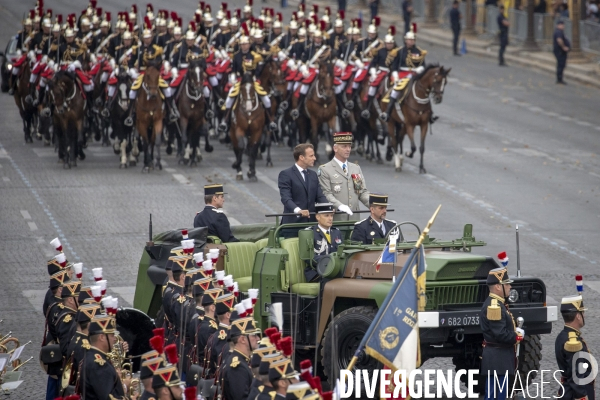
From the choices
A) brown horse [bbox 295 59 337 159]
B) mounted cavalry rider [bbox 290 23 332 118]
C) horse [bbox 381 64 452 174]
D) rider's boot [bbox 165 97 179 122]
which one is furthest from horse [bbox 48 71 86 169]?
horse [bbox 381 64 452 174]

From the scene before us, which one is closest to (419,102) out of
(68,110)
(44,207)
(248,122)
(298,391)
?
(248,122)

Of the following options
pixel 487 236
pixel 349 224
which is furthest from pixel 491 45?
pixel 349 224

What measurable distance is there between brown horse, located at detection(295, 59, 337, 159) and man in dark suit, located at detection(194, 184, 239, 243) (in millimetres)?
15779

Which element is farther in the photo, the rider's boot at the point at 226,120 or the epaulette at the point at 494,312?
the rider's boot at the point at 226,120

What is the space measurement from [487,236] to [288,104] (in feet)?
36.3

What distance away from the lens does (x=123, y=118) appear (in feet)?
108

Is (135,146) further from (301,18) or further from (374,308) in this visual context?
(374,308)

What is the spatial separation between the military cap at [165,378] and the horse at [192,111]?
21929 mm

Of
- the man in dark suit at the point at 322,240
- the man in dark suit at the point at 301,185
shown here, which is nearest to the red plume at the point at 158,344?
the man in dark suit at the point at 322,240

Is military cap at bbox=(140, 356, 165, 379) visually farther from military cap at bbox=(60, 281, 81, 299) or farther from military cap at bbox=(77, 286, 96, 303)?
military cap at bbox=(60, 281, 81, 299)

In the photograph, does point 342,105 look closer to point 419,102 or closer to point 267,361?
point 419,102

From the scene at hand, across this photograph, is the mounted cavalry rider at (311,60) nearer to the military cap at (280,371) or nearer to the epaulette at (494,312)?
the epaulette at (494,312)

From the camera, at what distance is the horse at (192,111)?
32750 mm

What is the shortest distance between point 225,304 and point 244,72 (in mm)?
18532
